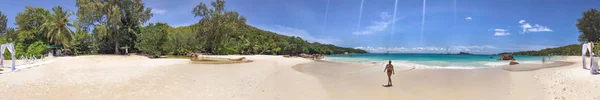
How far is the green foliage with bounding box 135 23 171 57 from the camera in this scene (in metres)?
36.0

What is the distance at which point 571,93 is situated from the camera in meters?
9.80

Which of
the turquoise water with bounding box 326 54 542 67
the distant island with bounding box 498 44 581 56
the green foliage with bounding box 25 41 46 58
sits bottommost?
the turquoise water with bounding box 326 54 542 67

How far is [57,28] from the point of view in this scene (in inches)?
1542

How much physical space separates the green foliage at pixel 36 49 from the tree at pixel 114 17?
4729mm

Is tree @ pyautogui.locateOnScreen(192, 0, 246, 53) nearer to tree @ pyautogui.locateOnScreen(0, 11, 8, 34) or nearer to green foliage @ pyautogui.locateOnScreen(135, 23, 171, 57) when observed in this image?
green foliage @ pyautogui.locateOnScreen(135, 23, 171, 57)

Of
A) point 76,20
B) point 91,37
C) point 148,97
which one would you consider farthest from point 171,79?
point 91,37

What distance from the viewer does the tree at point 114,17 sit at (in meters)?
39.5

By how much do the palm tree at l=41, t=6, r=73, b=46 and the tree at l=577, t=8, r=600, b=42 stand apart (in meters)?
79.5

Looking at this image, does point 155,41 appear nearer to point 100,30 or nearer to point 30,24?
point 100,30

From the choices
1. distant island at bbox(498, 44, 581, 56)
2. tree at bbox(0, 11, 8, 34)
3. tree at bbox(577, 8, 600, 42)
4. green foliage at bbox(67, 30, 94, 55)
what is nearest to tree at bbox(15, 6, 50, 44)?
green foliage at bbox(67, 30, 94, 55)

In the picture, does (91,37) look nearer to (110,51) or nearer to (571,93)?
(110,51)

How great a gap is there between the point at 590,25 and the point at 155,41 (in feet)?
228

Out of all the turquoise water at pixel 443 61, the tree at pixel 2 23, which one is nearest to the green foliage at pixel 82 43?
the tree at pixel 2 23

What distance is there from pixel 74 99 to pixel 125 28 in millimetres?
39860
